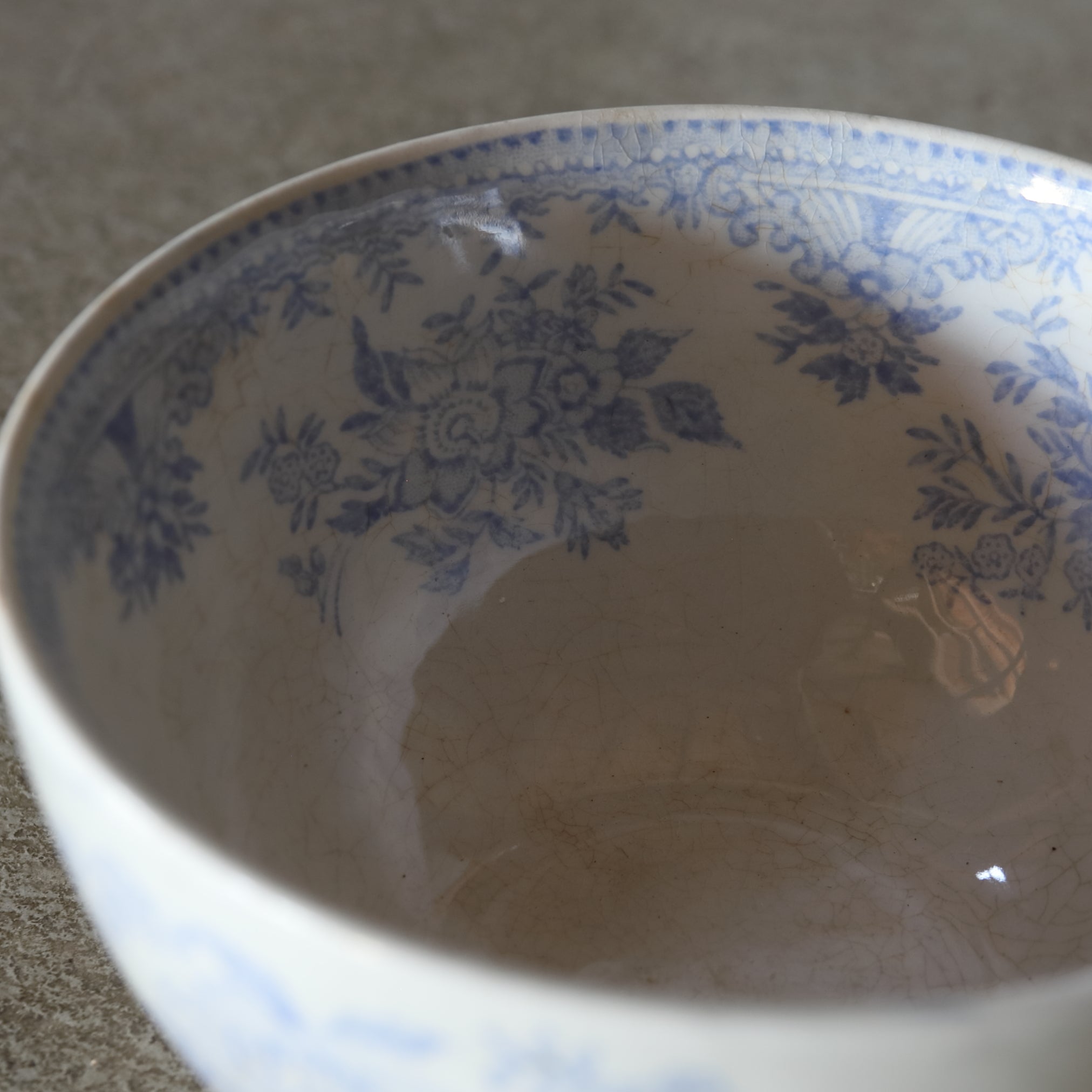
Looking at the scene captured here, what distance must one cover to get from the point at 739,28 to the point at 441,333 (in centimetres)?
73

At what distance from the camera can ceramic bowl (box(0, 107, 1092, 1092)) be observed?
0.54 metres

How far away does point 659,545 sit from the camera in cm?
A: 70

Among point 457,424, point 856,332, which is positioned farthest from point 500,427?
point 856,332

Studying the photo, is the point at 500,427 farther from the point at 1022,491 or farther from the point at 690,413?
the point at 1022,491

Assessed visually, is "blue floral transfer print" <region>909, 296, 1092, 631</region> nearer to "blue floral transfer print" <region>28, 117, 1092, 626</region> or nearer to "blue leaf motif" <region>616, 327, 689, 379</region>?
"blue floral transfer print" <region>28, 117, 1092, 626</region>

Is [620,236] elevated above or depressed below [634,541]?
above

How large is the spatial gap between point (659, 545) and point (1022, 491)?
19 cm

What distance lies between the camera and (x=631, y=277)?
2.17ft

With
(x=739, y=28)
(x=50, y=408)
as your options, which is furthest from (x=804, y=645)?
(x=739, y=28)

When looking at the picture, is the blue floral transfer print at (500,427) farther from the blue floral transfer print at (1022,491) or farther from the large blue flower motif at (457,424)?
the blue floral transfer print at (1022,491)

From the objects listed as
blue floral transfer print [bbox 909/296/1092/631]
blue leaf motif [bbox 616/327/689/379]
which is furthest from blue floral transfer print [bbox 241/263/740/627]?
blue floral transfer print [bbox 909/296/1092/631]

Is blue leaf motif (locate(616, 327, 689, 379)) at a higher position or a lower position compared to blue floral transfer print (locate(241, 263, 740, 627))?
higher

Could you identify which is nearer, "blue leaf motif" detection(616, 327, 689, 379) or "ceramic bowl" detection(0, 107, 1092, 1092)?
"ceramic bowl" detection(0, 107, 1092, 1092)

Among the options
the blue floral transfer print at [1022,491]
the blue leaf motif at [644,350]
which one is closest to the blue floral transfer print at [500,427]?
the blue leaf motif at [644,350]
